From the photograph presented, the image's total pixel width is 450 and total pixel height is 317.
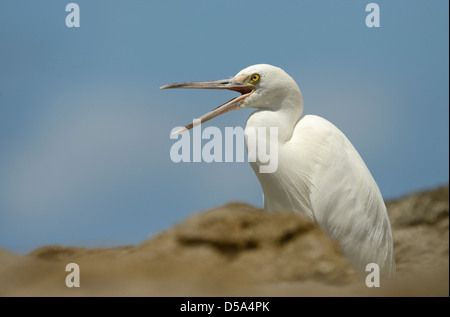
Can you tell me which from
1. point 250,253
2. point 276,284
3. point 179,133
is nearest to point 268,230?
point 250,253

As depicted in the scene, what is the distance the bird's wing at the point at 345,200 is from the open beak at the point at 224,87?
45 centimetres

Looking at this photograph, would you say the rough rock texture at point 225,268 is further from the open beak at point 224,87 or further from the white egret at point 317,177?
the open beak at point 224,87

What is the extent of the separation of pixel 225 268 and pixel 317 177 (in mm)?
1492

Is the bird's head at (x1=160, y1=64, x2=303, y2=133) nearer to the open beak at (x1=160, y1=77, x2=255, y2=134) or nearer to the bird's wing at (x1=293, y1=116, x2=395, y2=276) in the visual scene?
the open beak at (x1=160, y1=77, x2=255, y2=134)

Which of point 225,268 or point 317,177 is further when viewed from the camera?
point 317,177

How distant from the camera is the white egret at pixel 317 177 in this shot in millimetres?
3225

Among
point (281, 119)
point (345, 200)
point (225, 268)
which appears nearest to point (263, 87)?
point (281, 119)

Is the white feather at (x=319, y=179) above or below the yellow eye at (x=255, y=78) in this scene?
below

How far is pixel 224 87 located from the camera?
3.47m

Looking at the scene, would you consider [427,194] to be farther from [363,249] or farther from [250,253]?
[250,253]

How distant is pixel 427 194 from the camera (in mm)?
5586

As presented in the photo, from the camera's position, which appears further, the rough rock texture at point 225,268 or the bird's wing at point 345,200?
the bird's wing at point 345,200

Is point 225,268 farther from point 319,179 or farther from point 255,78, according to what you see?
point 255,78

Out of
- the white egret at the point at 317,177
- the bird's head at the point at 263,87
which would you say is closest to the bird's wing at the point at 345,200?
the white egret at the point at 317,177
